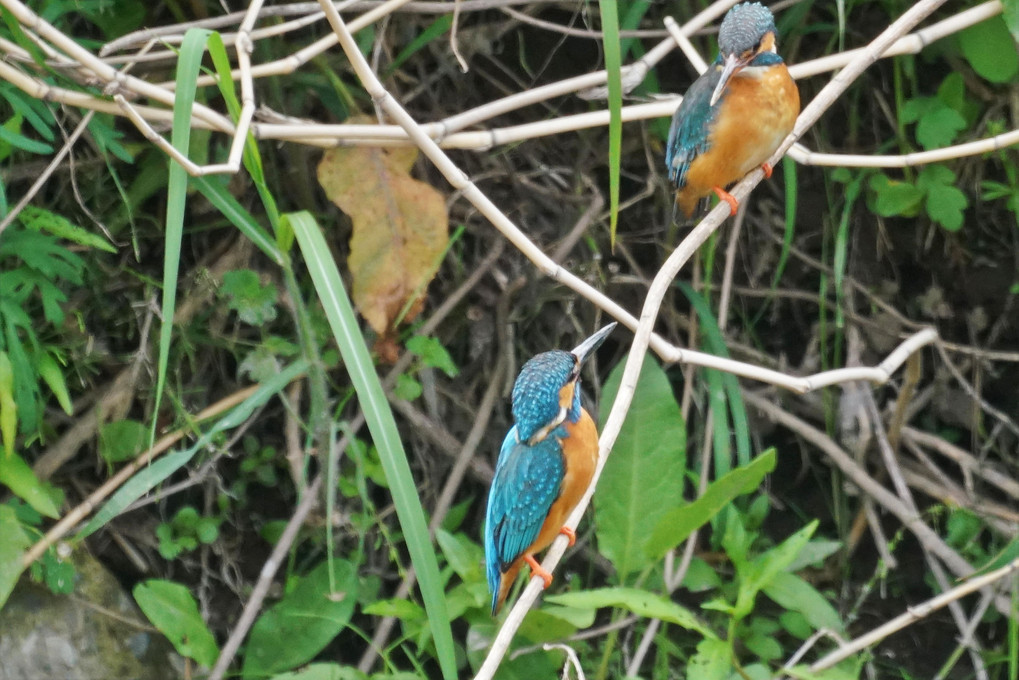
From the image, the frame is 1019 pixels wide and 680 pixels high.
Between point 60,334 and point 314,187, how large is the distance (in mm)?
783

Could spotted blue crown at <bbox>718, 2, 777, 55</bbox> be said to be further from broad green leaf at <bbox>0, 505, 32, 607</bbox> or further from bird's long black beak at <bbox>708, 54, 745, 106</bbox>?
broad green leaf at <bbox>0, 505, 32, 607</bbox>

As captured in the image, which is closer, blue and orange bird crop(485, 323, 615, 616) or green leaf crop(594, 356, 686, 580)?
blue and orange bird crop(485, 323, 615, 616)

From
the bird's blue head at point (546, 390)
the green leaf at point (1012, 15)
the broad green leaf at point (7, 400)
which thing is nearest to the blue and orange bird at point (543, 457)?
the bird's blue head at point (546, 390)

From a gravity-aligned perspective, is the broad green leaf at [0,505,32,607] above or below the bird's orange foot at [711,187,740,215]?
below

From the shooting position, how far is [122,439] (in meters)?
2.84

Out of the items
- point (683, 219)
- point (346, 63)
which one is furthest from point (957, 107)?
point (346, 63)

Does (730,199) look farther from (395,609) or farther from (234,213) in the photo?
(395,609)

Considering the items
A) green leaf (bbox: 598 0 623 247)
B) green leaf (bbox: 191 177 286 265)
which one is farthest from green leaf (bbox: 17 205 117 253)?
green leaf (bbox: 598 0 623 247)

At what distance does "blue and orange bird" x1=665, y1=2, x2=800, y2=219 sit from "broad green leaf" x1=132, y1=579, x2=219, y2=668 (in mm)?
1631

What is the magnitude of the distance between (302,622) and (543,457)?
3.34 feet

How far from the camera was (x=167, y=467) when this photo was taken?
235cm

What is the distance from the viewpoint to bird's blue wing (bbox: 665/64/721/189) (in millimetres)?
2395

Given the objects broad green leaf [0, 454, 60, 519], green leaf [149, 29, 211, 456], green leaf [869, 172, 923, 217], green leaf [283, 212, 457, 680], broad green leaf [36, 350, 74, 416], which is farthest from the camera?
green leaf [869, 172, 923, 217]

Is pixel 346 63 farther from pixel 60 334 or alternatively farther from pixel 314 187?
pixel 60 334
